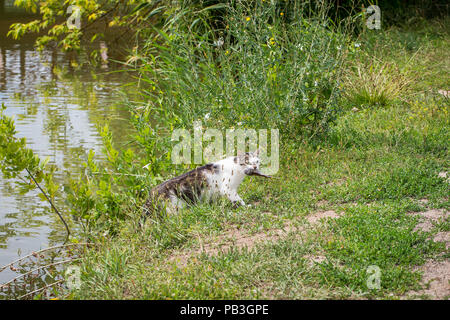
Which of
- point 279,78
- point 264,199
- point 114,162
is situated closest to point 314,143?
point 279,78

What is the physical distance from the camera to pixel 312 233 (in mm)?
4914

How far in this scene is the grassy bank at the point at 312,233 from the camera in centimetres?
413

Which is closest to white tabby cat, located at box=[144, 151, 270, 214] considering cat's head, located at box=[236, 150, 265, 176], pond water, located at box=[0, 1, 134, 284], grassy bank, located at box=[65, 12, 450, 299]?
cat's head, located at box=[236, 150, 265, 176]

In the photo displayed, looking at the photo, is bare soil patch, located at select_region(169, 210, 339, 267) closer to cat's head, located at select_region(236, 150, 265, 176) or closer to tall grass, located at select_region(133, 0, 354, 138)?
cat's head, located at select_region(236, 150, 265, 176)

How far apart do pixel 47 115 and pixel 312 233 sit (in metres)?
7.38

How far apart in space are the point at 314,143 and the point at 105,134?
8.32 feet

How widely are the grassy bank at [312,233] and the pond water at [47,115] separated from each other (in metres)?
1.14

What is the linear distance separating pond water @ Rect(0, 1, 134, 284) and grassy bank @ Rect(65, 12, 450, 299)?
1.14m

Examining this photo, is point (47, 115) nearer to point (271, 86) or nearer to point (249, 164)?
point (271, 86)

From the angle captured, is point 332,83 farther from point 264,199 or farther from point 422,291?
point 422,291

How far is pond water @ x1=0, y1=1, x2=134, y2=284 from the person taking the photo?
20.7ft
